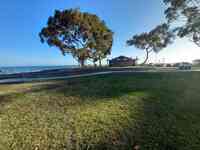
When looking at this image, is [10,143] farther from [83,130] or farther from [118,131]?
[118,131]

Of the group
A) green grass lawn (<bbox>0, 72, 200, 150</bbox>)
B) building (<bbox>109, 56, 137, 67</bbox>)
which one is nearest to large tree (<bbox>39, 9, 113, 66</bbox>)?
building (<bbox>109, 56, 137, 67</bbox>)

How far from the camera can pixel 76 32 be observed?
2528cm

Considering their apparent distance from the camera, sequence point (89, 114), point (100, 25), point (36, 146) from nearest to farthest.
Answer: point (36, 146) → point (89, 114) → point (100, 25)

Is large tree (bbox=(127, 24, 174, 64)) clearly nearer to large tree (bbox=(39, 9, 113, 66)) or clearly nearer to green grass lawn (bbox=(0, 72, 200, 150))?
large tree (bbox=(39, 9, 113, 66))

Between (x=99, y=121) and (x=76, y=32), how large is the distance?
22502 millimetres

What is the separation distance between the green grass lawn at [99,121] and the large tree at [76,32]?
64.3 feet

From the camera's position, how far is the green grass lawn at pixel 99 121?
338 cm

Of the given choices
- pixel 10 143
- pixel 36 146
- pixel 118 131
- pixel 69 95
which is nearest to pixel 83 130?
pixel 118 131

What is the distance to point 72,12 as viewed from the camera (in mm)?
24266

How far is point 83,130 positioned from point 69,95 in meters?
2.65

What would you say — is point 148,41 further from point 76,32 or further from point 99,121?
point 99,121

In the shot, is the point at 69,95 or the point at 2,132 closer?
the point at 2,132

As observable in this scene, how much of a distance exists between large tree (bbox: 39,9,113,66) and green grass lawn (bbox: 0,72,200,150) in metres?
19.6

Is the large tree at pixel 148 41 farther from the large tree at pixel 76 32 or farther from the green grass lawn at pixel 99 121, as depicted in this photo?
the green grass lawn at pixel 99 121
